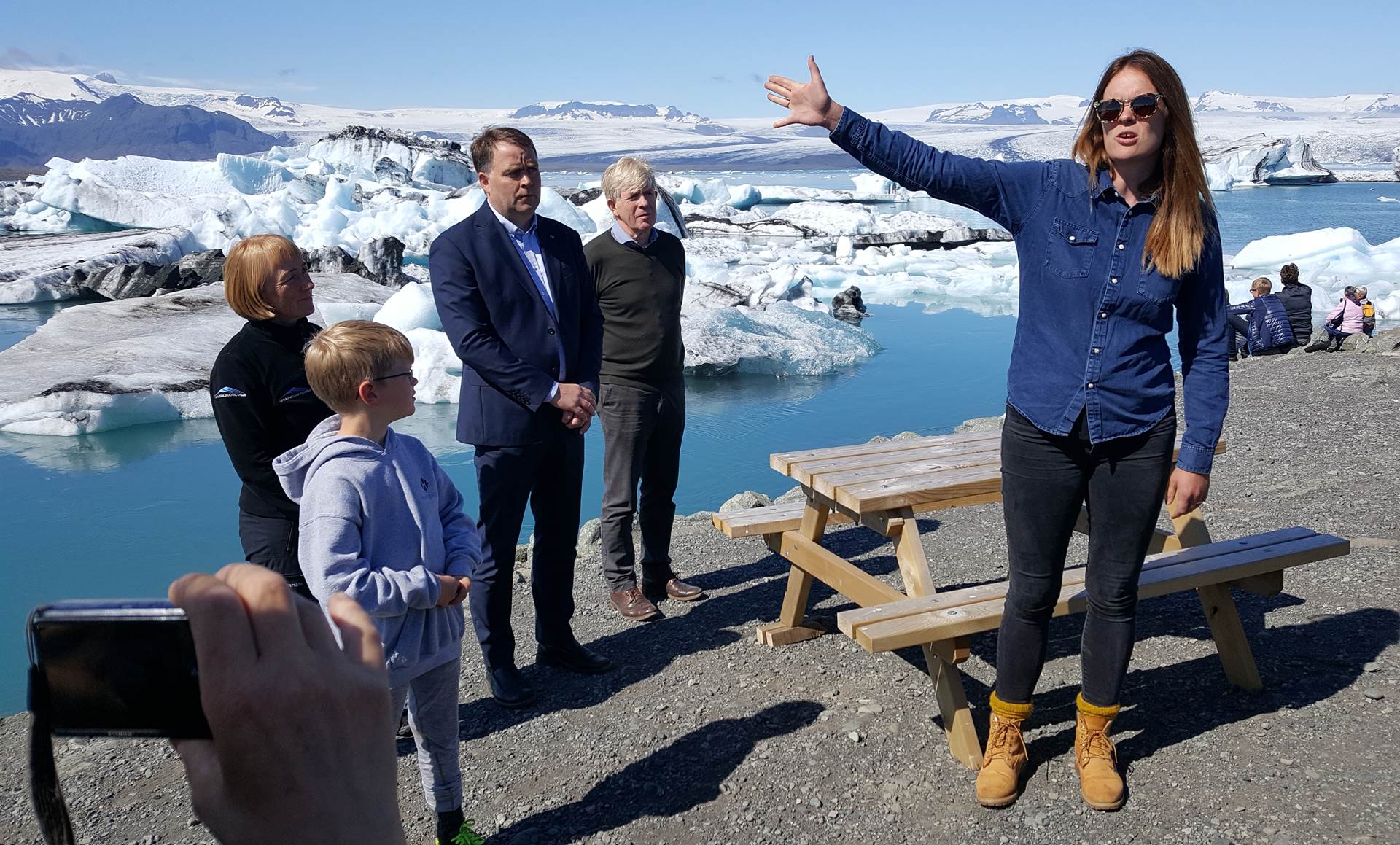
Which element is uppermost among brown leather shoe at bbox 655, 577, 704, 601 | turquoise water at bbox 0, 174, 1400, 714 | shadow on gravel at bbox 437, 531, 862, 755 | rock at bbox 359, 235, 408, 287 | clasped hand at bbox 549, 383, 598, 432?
clasped hand at bbox 549, 383, 598, 432

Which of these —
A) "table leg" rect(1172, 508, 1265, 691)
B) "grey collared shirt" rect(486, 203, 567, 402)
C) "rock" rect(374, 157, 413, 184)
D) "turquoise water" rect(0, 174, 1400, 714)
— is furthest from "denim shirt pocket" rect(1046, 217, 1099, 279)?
"rock" rect(374, 157, 413, 184)

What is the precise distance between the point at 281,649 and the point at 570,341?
2.82m

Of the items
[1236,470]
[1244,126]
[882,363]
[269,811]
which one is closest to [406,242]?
[882,363]

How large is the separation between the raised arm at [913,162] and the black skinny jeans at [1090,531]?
51 centimetres

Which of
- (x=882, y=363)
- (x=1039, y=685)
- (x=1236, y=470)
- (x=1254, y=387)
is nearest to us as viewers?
(x=1039, y=685)

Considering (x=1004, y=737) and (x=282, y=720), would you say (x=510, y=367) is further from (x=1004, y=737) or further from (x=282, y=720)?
(x=282, y=720)

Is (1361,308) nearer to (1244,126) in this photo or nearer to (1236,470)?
(1236,470)

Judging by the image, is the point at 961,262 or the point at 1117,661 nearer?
the point at 1117,661

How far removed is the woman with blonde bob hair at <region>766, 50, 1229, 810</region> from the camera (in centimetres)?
223

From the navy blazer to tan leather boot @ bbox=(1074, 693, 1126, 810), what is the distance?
1746mm

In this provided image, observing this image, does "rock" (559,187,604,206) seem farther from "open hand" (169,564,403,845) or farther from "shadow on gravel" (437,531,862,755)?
"open hand" (169,564,403,845)

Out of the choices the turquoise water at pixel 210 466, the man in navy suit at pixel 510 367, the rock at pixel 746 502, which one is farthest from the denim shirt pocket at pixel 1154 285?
the rock at pixel 746 502

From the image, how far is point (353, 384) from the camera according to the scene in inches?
85.5

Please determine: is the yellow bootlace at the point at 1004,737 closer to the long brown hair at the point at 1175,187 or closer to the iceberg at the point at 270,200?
the long brown hair at the point at 1175,187
